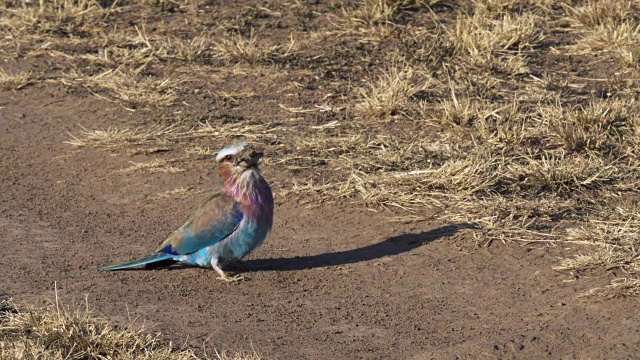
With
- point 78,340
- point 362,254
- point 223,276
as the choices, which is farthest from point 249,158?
point 78,340

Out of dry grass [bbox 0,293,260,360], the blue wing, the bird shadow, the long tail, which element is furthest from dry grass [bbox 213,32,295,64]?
dry grass [bbox 0,293,260,360]

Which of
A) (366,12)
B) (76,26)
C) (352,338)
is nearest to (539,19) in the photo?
(366,12)

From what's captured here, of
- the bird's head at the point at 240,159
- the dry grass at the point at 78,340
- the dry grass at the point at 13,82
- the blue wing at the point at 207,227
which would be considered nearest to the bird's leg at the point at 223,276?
the blue wing at the point at 207,227

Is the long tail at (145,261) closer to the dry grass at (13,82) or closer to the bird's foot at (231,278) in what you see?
the bird's foot at (231,278)

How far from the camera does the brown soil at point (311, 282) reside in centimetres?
575

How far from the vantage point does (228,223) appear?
6.62 metres

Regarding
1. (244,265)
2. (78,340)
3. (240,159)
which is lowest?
(244,265)

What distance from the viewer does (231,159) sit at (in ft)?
21.8

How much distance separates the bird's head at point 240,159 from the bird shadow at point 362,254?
2.05 ft

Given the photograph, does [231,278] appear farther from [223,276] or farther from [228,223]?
[228,223]

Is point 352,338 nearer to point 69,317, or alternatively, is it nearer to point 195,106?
point 69,317

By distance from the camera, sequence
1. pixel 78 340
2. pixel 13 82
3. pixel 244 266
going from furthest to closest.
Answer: pixel 13 82, pixel 244 266, pixel 78 340

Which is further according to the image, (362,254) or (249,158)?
(362,254)

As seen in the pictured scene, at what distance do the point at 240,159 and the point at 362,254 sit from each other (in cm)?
99
